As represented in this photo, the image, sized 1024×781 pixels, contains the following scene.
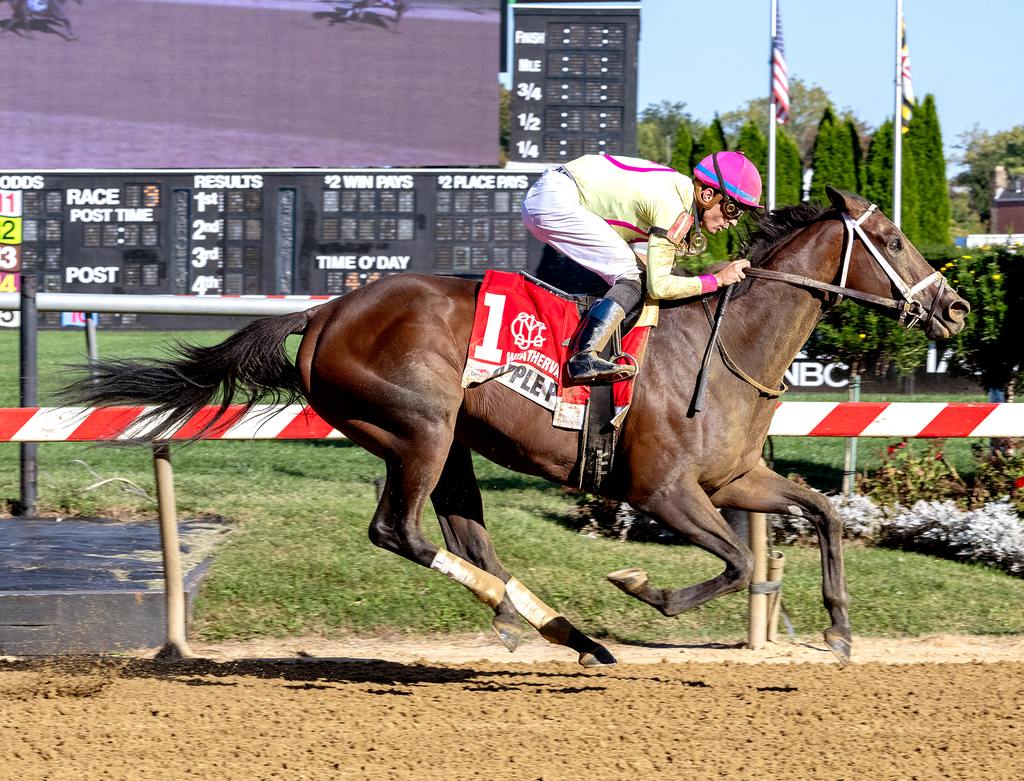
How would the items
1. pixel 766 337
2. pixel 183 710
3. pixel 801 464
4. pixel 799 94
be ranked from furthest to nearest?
pixel 799 94
pixel 801 464
pixel 766 337
pixel 183 710

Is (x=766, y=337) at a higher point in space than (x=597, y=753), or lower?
higher

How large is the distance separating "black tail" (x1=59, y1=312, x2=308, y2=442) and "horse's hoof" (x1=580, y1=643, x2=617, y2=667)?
4.80 ft

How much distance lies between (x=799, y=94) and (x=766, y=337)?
176 feet

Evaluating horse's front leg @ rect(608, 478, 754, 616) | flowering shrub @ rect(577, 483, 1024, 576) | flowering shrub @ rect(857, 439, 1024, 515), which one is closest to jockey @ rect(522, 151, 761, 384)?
horse's front leg @ rect(608, 478, 754, 616)

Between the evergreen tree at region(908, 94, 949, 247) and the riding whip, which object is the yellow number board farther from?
the evergreen tree at region(908, 94, 949, 247)

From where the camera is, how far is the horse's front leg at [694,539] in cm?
422

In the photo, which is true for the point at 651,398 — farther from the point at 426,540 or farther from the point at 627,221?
the point at 426,540

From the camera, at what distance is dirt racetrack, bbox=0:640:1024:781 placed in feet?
11.1

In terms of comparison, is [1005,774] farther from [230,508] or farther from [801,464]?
[801,464]

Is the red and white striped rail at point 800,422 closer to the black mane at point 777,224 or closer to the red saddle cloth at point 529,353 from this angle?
the black mane at point 777,224

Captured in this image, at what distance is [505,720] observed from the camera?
3.83 meters

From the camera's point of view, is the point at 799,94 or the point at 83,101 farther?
the point at 799,94

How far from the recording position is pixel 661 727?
3742 millimetres

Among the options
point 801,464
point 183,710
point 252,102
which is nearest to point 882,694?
point 183,710
